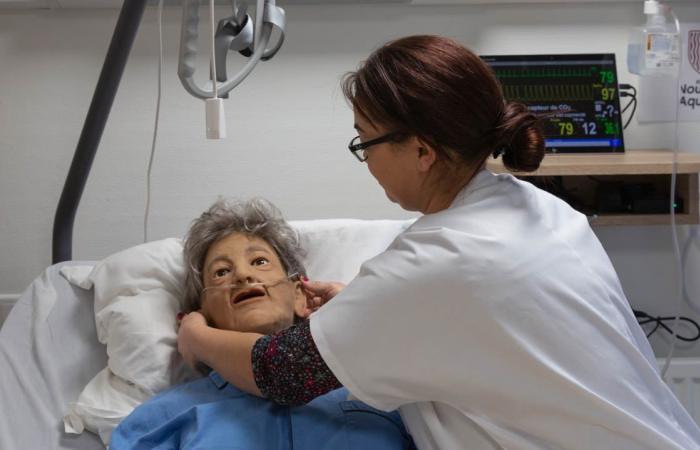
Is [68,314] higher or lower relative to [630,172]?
lower

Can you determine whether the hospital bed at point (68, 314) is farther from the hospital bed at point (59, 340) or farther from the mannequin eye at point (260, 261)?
the mannequin eye at point (260, 261)

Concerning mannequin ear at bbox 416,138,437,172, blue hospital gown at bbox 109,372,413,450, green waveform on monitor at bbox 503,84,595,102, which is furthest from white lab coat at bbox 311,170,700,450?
green waveform on monitor at bbox 503,84,595,102

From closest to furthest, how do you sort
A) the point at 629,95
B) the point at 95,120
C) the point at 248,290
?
the point at 248,290 → the point at 95,120 → the point at 629,95

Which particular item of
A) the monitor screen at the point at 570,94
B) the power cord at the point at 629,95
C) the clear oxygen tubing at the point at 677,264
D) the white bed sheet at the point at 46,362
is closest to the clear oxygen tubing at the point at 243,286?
the white bed sheet at the point at 46,362

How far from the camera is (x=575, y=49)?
8.50 feet

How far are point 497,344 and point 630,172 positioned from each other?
3.40 feet

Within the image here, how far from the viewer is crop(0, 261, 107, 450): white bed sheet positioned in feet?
5.67

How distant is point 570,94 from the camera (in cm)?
249

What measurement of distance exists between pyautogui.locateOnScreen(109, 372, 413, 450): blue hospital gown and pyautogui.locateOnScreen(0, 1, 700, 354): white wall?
983 mm

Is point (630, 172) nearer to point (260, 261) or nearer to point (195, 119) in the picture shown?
point (260, 261)

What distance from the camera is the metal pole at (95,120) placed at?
6.30 ft

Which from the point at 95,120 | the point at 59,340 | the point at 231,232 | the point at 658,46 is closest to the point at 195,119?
the point at 95,120

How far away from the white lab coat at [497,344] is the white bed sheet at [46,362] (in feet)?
2.34

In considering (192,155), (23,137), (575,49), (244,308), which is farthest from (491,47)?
(23,137)
